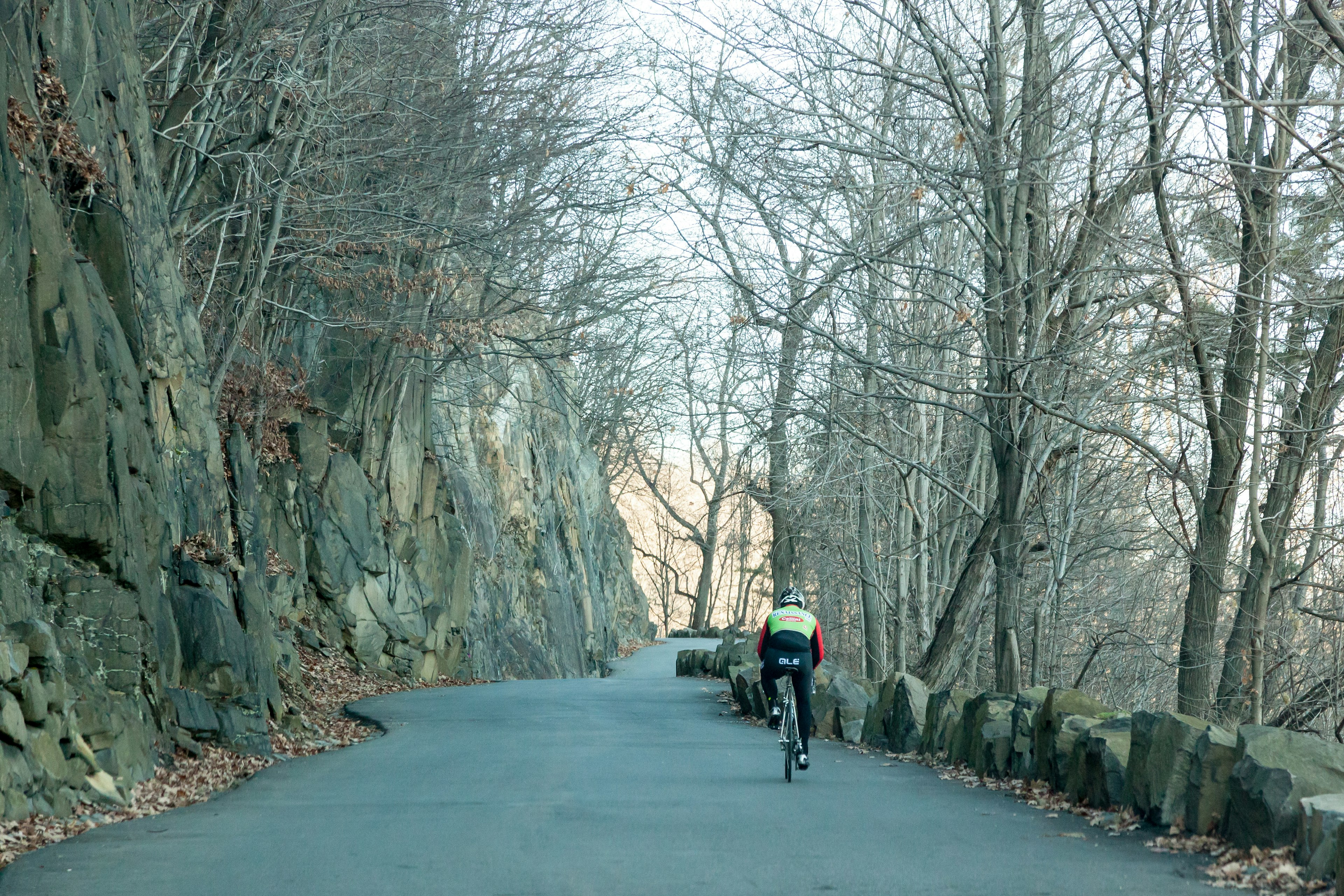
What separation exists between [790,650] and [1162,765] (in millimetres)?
4370

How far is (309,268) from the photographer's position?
2264 cm

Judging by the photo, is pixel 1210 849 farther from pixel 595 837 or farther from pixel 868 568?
pixel 868 568

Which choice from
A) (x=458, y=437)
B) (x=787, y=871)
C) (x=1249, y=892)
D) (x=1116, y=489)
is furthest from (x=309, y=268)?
(x=1249, y=892)

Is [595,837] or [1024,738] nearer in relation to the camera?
[595,837]

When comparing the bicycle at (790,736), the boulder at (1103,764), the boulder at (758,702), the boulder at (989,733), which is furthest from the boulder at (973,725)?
the boulder at (758,702)

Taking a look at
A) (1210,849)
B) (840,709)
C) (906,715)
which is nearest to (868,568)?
(840,709)

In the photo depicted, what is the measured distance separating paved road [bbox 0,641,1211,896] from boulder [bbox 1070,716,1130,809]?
35 centimetres

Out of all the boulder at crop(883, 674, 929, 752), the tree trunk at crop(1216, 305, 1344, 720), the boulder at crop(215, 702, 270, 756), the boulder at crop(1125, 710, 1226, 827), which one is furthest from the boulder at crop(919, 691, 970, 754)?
the boulder at crop(215, 702, 270, 756)

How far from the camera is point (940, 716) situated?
13039 millimetres

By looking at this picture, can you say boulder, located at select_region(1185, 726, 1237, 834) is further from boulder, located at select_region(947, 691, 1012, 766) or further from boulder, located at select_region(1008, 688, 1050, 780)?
boulder, located at select_region(947, 691, 1012, 766)

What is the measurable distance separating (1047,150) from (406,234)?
32.7ft

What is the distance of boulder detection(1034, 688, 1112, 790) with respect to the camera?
32.8ft

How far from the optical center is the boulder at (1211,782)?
7762 millimetres

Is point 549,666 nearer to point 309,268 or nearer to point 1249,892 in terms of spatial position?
point 309,268
